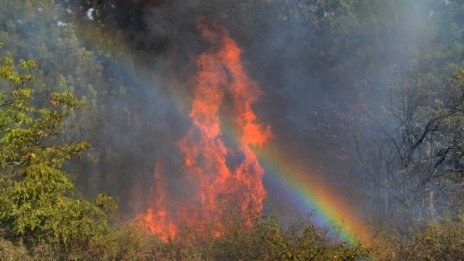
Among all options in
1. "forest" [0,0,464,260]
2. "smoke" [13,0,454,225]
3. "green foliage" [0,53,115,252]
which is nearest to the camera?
"green foliage" [0,53,115,252]

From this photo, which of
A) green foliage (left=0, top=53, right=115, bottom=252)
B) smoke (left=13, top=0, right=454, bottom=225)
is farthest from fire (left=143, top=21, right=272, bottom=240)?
green foliage (left=0, top=53, right=115, bottom=252)

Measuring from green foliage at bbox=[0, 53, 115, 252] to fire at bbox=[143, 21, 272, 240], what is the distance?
1173cm

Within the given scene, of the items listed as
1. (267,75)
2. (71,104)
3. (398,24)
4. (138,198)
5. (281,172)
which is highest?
(398,24)

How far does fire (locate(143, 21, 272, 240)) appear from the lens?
25031mm

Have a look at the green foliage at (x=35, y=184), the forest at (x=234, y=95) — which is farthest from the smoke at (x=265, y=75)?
the green foliage at (x=35, y=184)

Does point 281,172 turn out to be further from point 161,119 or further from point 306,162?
point 161,119

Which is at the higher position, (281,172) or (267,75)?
(267,75)

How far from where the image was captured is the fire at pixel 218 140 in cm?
2503

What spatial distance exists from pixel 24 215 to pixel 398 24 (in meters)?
24.8

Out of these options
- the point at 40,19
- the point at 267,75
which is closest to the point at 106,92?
the point at 40,19

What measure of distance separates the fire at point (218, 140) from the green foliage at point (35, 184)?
11727 millimetres

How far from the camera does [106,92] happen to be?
2766 cm

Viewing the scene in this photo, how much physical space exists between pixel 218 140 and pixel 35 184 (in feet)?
53.5

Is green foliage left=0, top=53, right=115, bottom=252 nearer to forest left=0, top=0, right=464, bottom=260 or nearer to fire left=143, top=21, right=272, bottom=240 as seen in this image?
forest left=0, top=0, right=464, bottom=260
